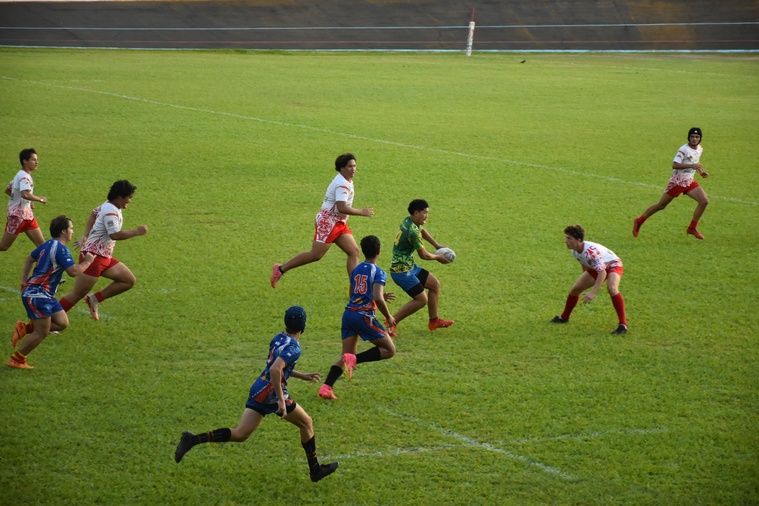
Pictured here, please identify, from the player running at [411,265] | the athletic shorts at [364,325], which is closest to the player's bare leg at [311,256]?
the player running at [411,265]

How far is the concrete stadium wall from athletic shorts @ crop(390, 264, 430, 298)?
125 feet

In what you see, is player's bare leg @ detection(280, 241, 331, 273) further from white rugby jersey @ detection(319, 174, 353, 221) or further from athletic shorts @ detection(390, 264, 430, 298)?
athletic shorts @ detection(390, 264, 430, 298)

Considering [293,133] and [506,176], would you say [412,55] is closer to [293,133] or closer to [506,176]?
[293,133]

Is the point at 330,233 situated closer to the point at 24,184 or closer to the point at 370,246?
the point at 370,246

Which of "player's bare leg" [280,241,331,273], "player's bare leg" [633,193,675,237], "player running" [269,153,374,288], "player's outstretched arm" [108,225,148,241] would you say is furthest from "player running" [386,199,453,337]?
"player's bare leg" [633,193,675,237]

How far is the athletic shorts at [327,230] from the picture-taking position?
498 inches

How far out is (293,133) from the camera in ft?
83.6

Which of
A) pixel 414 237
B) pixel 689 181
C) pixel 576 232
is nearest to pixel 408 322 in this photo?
pixel 414 237

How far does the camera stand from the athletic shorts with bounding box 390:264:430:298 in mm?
11039

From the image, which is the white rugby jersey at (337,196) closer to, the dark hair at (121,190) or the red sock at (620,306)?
the dark hair at (121,190)

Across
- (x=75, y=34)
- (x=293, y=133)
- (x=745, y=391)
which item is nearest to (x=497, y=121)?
(x=293, y=133)

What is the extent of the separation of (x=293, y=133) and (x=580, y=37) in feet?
89.7

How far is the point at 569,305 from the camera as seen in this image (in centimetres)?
1188

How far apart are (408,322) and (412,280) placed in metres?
1.12
